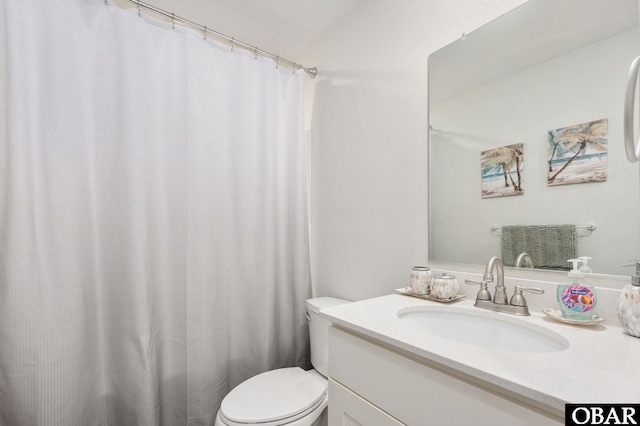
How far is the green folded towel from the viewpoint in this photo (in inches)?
34.8

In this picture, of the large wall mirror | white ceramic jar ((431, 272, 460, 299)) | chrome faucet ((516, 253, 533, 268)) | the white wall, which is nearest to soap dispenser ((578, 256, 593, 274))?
the large wall mirror

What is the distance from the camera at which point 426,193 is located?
1247 mm

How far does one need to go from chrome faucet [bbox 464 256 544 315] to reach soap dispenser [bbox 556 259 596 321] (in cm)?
9

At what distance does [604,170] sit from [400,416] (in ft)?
2.91

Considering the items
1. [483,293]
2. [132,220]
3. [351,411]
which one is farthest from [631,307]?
[132,220]

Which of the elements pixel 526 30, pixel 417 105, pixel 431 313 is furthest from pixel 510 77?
pixel 431 313

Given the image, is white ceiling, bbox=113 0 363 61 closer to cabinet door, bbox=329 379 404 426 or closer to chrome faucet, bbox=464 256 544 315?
chrome faucet, bbox=464 256 544 315

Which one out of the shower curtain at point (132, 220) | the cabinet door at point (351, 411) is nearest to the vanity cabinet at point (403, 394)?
the cabinet door at point (351, 411)

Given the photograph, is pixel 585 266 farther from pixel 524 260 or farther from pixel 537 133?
pixel 537 133

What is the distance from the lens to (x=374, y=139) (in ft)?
4.88

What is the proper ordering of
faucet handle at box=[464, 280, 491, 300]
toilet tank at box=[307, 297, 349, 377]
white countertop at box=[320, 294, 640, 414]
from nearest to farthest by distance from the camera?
white countertop at box=[320, 294, 640, 414], faucet handle at box=[464, 280, 491, 300], toilet tank at box=[307, 297, 349, 377]

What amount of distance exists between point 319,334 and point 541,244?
42.7 inches

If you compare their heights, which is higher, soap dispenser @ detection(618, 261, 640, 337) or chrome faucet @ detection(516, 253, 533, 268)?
chrome faucet @ detection(516, 253, 533, 268)

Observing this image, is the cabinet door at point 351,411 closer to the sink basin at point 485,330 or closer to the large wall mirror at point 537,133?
the sink basin at point 485,330
